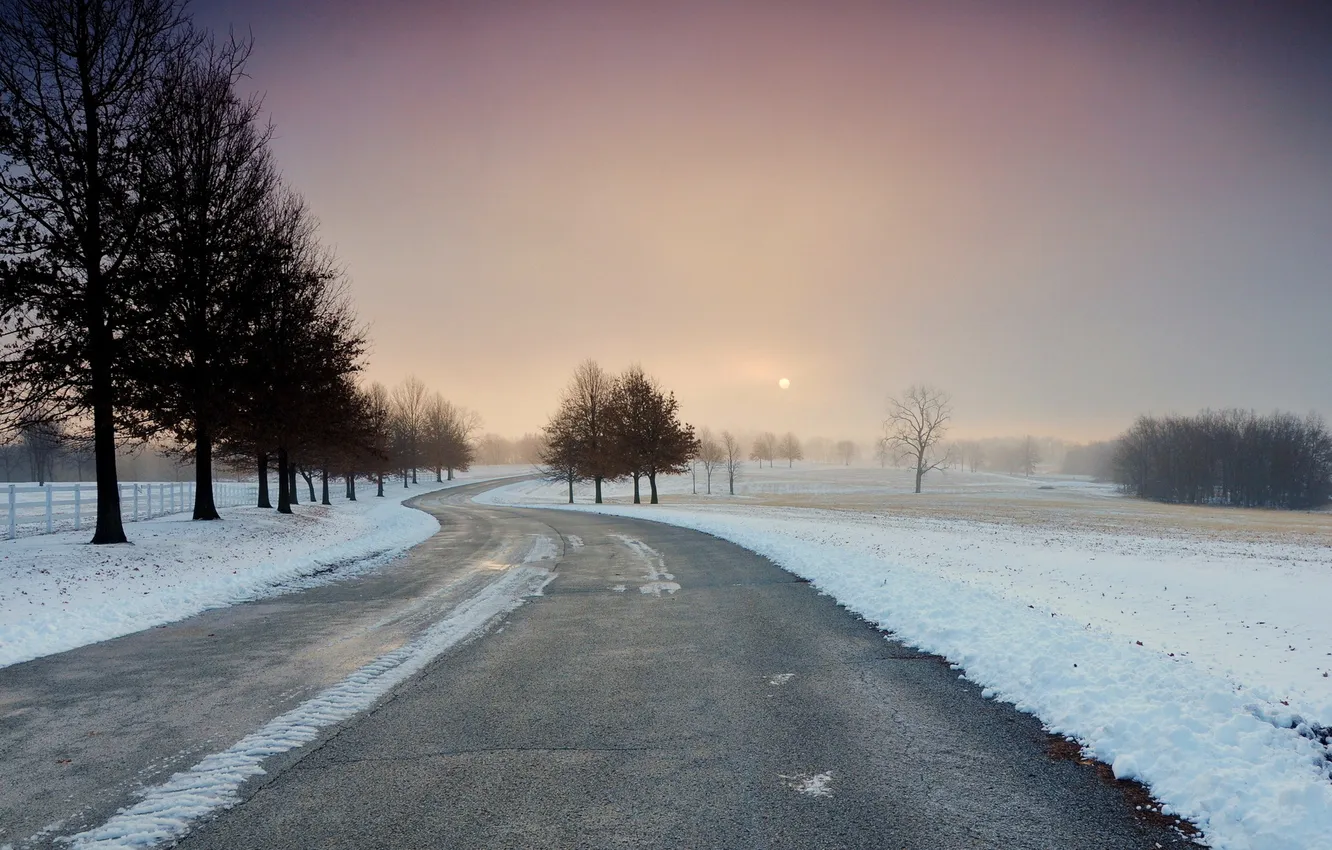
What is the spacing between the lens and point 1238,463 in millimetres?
90125

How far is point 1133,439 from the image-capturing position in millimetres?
110375

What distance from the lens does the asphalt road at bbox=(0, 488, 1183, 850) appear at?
3656mm

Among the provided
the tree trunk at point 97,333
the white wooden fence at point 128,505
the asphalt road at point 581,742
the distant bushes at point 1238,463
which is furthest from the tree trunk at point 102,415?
the distant bushes at point 1238,463

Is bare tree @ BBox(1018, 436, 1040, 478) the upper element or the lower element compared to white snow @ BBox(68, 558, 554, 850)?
lower

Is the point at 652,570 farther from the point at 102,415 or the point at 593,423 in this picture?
the point at 593,423

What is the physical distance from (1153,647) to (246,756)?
27.7ft

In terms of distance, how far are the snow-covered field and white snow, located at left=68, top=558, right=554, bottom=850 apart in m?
5.41

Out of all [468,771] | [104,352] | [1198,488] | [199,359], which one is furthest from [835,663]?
[1198,488]

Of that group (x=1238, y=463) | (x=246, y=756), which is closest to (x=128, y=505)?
(x=246, y=756)

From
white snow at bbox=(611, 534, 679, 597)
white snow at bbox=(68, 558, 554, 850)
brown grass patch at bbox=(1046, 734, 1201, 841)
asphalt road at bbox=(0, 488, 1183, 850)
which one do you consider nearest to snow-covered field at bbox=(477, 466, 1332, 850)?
brown grass patch at bbox=(1046, 734, 1201, 841)

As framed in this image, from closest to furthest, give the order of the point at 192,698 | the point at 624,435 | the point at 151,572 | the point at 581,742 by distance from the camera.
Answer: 1. the point at 581,742
2. the point at 192,698
3. the point at 151,572
4. the point at 624,435

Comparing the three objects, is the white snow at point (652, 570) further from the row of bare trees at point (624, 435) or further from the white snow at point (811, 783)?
the row of bare trees at point (624, 435)

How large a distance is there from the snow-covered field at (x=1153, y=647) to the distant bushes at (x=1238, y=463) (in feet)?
292

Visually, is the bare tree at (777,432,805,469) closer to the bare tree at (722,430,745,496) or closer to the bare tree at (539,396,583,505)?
the bare tree at (722,430,745,496)
